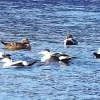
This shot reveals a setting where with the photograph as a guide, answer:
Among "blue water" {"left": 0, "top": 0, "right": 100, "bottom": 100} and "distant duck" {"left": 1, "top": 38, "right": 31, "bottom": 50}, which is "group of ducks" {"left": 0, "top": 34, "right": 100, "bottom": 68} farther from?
"blue water" {"left": 0, "top": 0, "right": 100, "bottom": 100}

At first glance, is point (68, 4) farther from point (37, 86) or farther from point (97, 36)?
point (37, 86)

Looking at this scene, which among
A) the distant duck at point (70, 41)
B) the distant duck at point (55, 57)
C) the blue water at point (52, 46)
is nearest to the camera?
the blue water at point (52, 46)

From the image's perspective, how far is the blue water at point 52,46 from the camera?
95.3 feet

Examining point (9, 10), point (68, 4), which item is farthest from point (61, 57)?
point (68, 4)

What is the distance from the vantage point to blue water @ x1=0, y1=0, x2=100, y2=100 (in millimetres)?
29062

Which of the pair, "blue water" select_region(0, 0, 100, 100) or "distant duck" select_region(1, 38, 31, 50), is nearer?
"blue water" select_region(0, 0, 100, 100)

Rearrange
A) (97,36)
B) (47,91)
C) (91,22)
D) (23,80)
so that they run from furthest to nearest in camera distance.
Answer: (91,22), (97,36), (23,80), (47,91)

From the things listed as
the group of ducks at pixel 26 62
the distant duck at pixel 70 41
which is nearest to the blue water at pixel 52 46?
the group of ducks at pixel 26 62

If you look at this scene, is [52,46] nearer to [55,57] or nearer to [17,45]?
[17,45]

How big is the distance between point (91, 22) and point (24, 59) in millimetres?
18113

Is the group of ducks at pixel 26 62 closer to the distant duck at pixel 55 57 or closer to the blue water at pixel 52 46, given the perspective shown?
the distant duck at pixel 55 57

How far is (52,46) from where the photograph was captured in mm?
41250

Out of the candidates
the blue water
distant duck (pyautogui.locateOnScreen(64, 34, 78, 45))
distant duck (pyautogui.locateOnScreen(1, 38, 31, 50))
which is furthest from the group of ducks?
distant duck (pyautogui.locateOnScreen(64, 34, 78, 45))

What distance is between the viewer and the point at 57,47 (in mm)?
41094
